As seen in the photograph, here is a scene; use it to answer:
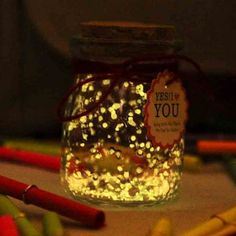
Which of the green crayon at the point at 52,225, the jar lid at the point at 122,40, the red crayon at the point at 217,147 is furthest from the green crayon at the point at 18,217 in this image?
the red crayon at the point at 217,147

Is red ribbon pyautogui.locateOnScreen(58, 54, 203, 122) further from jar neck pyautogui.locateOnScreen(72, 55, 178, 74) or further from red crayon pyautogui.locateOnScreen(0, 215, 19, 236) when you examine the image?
red crayon pyautogui.locateOnScreen(0, 215, 19, 236)

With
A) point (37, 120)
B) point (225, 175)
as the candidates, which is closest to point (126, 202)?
point (225, 175)

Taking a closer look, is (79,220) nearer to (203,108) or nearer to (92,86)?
(92,86)

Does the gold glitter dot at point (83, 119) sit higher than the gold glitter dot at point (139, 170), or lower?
higher

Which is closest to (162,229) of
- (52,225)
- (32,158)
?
(52,225)

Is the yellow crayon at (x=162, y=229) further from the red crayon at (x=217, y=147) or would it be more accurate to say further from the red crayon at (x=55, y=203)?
the red crayon at (x=217, y=147)

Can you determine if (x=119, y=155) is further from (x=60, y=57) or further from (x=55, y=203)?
(x=60, y=57)

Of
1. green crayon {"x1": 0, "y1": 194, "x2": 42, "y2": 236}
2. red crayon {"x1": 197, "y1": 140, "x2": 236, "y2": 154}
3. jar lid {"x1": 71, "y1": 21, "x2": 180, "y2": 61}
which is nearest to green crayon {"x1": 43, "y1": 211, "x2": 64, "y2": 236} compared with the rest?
green crayon {"x1": 0, "y1": 194, "x2": 42, "y2": 236}
